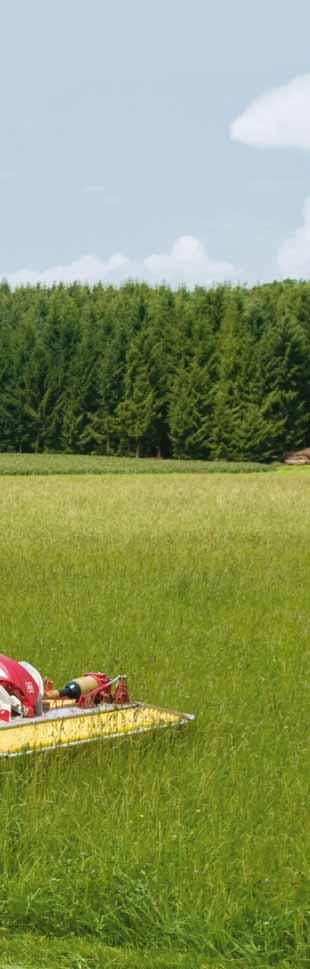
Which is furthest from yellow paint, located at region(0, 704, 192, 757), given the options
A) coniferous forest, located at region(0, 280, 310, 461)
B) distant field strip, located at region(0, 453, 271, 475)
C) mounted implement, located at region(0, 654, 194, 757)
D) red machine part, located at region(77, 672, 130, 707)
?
coniferous forest, located at region(0, 280, 310, 461)

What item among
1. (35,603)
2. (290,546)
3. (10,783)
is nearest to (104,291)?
(290,546)

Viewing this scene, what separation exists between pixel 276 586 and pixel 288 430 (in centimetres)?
5143

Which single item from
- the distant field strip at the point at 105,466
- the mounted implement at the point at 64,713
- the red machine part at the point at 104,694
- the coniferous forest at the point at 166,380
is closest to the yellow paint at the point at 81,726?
the mounted implement at the point at 64,713

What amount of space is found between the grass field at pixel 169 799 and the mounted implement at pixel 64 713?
103 millimetres

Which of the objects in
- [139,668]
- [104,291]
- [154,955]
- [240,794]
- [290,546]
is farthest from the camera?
[104,291]

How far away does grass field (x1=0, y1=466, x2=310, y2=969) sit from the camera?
4676mm

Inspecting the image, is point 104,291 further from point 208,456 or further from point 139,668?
point 139,668

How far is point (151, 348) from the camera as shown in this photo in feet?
216

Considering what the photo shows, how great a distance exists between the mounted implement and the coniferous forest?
180 ft

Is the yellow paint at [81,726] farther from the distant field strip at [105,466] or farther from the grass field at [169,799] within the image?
the distant field strip at [105,466]

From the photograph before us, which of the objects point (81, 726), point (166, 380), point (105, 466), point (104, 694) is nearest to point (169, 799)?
point (81, 726)

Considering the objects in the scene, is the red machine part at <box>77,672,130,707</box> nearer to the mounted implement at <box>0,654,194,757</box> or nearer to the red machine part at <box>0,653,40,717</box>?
the mounted implement at <box>0,654,194,757</box>

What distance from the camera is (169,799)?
5820 millimetres

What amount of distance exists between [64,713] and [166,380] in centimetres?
5945
